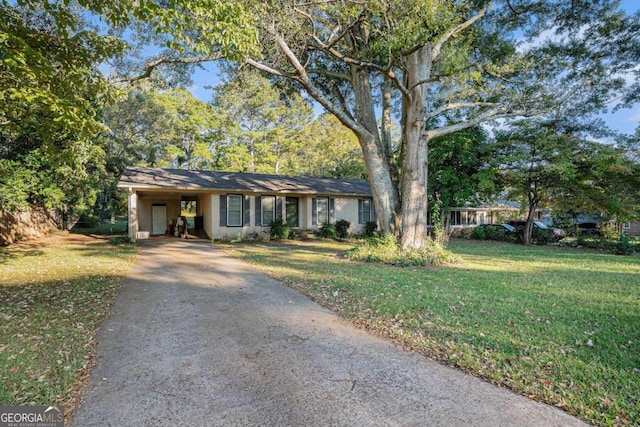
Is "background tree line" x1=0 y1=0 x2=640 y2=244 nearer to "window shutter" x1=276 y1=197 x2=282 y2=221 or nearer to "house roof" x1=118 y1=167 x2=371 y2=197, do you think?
"house roof" x1=118 y1=167 x2=371 y2=197

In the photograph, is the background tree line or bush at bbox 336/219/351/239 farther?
bush at bbox 336/219/351/239

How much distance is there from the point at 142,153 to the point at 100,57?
88.5ft

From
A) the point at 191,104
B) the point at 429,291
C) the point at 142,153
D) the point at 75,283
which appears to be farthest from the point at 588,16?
the point at 142,153

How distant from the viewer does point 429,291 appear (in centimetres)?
621

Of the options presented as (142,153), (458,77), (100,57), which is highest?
(142,153)

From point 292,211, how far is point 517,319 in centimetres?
1458

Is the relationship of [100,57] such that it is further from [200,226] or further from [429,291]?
[200,226]

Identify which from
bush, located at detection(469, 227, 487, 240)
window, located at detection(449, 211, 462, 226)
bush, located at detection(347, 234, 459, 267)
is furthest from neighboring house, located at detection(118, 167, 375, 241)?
window, located at detection(449, 211, 462, 226)

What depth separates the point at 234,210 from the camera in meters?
16.6

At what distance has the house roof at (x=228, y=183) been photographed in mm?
14797

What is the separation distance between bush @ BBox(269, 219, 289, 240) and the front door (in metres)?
7.68

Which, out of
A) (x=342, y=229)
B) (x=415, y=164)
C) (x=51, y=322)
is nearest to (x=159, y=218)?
(x=342, y=229)

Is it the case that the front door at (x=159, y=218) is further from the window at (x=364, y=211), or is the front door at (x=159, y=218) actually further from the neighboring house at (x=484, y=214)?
the neighboring house at (x=484, y=214)

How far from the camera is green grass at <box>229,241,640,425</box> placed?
290 cm
